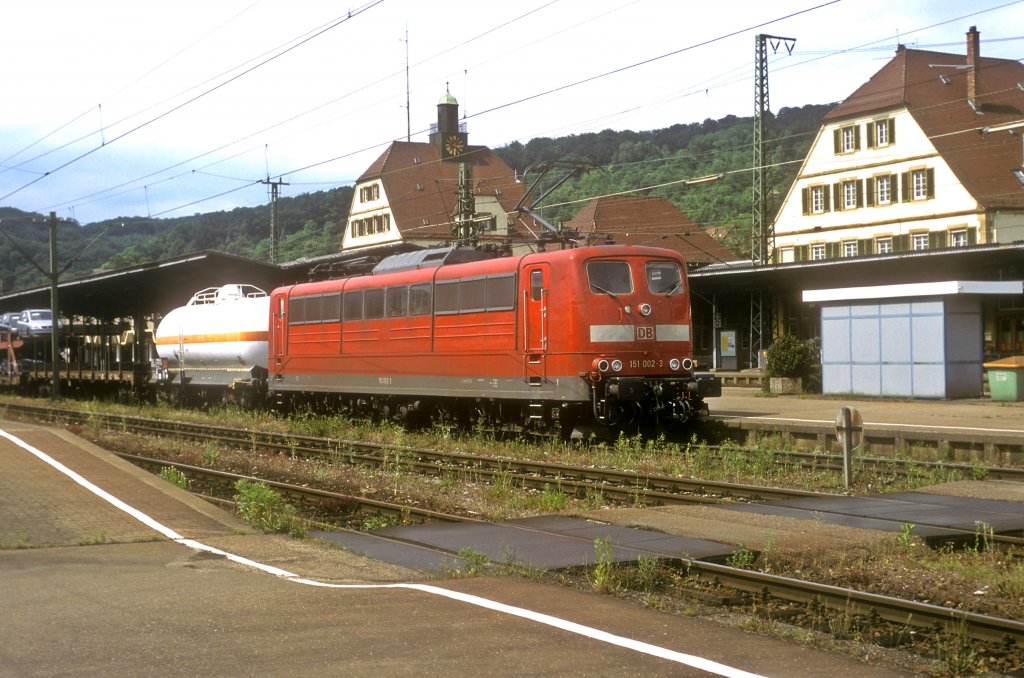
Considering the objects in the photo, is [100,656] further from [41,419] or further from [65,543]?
[41,419]

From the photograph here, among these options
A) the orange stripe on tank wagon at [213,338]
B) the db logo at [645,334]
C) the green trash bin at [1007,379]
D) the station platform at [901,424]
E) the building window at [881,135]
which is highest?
the building window at [881,135]

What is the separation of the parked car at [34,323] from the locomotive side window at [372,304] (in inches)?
1331

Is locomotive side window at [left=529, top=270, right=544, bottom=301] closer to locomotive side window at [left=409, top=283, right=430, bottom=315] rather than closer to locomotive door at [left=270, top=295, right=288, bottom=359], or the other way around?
locomotive side window at [left=409, top=283, right=430, bottom=315]

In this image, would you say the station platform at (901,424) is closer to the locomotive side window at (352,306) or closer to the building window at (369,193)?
the locomotive side window at (352,306)

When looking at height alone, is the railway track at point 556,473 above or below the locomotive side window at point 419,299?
below

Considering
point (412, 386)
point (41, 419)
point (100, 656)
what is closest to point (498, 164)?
point (41, 419)

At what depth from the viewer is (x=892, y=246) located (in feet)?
179

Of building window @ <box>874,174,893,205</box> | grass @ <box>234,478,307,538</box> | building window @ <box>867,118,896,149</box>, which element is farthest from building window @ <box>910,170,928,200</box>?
grass @ <box>234,478,307,538</box>

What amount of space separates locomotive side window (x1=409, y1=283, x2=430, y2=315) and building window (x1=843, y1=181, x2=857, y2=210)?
3959 centimetres

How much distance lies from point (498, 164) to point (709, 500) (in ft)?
271

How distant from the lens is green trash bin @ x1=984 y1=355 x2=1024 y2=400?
1087 inches

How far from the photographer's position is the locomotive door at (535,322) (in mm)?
19219

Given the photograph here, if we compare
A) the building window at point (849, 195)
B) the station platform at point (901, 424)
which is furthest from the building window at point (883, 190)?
the station platform at point (901, 424)

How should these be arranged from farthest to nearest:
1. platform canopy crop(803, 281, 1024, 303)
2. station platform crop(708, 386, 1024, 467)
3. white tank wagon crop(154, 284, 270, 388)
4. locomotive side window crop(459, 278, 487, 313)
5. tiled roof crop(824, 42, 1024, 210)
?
1. tiled roof crop(824, 42, 1024, 210)
2. white tank wagon crop(154, 284, 270, 388)
3. platform canopy crop(803, 281, 1024, 303)
4. locomotive side window crop(459, 278, 487, 313)
5. station platform crop(708, 386, 1024, 467)
